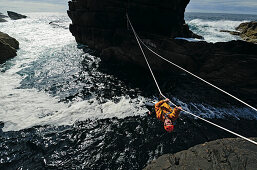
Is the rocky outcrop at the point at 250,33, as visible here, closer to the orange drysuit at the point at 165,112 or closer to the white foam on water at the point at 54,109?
the white foam on water at the point at 54,109

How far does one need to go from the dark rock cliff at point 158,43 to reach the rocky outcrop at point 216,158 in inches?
241

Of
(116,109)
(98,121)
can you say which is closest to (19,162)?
(98,121)

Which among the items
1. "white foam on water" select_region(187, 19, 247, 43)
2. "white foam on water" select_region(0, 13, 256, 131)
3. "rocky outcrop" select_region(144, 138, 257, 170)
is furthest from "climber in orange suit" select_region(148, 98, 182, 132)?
"white foam on water" select_region(187, 19, 247, 43)

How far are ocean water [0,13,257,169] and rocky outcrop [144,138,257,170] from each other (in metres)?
0.99

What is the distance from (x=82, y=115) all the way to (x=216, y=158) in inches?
263

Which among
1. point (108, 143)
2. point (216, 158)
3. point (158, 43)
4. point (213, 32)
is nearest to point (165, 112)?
point (216, 158)

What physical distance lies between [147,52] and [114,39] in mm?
4491

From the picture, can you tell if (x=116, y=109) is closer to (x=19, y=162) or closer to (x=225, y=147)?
(x=19, y=162)

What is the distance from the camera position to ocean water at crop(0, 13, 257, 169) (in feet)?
18.3

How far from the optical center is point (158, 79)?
11.8 metres

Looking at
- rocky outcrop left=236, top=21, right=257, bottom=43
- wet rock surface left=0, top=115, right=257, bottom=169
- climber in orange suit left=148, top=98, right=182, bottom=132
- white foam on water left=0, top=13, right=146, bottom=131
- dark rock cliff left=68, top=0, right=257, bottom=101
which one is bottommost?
wet rock surface left=0, top=115, right=257, bottom=169

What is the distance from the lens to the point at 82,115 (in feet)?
25.6

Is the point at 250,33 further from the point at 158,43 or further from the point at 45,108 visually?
the point at 45,108

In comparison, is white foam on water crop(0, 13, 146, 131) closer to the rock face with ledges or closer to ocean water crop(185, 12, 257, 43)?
the rock face with ledges
